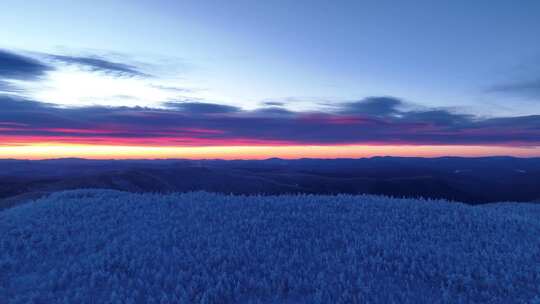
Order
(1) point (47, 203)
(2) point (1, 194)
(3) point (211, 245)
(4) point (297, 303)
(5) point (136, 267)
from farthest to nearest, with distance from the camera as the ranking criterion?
1. (2) point (1, 194)
2. (1) point (47, 203)
3. (3) point (211, 245)
4. (5) point (136, 267)
5. (4) point (297, 303)

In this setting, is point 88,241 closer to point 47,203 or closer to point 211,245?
point 211,245

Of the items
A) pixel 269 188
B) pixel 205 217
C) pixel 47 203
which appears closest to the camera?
pixel 205 217

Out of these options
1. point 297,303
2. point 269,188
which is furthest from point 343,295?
point 269,188

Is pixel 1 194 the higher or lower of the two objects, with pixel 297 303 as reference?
lower

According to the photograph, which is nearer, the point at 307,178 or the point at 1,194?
the point at 1,194

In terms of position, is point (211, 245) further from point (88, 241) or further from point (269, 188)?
point (269, 188)

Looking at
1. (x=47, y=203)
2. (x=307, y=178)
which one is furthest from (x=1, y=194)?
(x=307, y=178)
